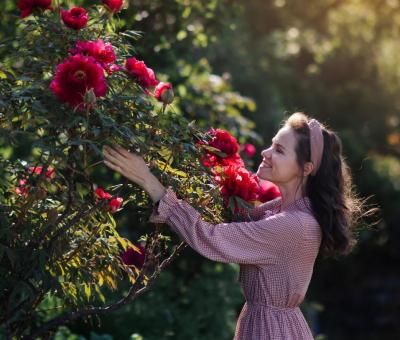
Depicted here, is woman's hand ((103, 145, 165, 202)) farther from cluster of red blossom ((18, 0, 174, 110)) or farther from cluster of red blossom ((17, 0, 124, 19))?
cluster of red blossom ((17, 0, 124, 19))

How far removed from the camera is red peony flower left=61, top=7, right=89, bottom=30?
249 centimetres

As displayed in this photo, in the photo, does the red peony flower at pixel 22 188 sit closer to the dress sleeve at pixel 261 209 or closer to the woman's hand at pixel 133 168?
the woman's hand at pixel 133 168

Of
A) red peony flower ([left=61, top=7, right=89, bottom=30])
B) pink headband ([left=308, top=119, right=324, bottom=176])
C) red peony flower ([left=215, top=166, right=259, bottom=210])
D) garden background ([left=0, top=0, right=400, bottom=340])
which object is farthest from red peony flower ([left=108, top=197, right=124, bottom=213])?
garden background ([left=0, top=0, right=400, bottom=340])

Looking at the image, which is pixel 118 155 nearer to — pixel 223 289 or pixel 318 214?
pixel 318 214

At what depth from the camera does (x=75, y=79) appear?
2.27 metres

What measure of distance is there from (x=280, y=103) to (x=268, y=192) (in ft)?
24.5

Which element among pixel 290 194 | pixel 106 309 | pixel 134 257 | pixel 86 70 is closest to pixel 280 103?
pixel 290 194

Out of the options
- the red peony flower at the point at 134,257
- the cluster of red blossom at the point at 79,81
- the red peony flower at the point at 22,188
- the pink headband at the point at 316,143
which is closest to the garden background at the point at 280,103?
the red peony flower at the point at 134,257

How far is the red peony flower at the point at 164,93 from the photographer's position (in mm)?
2570

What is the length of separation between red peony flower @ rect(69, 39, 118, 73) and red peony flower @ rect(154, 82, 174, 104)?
0.67ft

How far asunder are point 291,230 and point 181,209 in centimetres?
43

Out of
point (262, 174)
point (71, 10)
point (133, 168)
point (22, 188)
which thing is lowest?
point (262, 174)

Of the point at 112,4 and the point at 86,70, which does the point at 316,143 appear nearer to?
the point at 112,4

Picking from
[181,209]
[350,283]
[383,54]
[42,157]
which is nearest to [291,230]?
[181,209]
